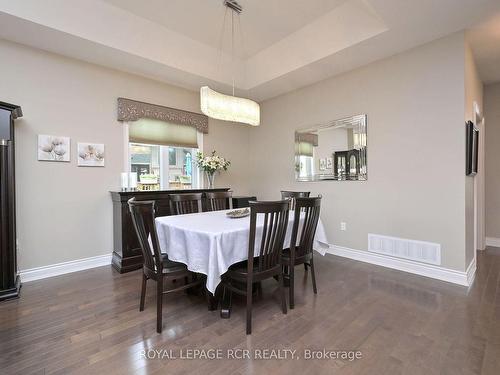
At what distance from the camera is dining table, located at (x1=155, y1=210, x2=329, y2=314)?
1942mm

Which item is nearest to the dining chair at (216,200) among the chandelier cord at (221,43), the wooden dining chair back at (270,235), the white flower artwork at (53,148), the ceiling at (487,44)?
the wooden dining chair back at (270,235)

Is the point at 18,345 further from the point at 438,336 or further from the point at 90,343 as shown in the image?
the point at 438,336

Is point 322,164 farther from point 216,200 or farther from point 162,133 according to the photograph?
point 162,133

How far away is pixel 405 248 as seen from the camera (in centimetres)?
326

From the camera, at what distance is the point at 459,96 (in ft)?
9.32

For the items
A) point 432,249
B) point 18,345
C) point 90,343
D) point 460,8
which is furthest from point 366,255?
point 18,345

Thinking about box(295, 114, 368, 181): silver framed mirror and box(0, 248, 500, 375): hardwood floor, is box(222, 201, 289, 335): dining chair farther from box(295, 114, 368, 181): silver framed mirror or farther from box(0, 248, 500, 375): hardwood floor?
box(295, 114, 368, 181): silver framed mirror

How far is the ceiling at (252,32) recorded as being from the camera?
262cm

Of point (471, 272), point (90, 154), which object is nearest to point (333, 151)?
point (471, 272)

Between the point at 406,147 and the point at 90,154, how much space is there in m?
4.12

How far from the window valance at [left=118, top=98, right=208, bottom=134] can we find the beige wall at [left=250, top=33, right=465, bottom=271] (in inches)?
74.2

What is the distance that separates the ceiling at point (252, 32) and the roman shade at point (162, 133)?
0.71 meters

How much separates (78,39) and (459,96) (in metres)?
4.27

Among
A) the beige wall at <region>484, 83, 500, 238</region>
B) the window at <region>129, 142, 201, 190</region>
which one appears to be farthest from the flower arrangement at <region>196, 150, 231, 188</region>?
the beige wall at <region>484, 83, 500, 238</region>
